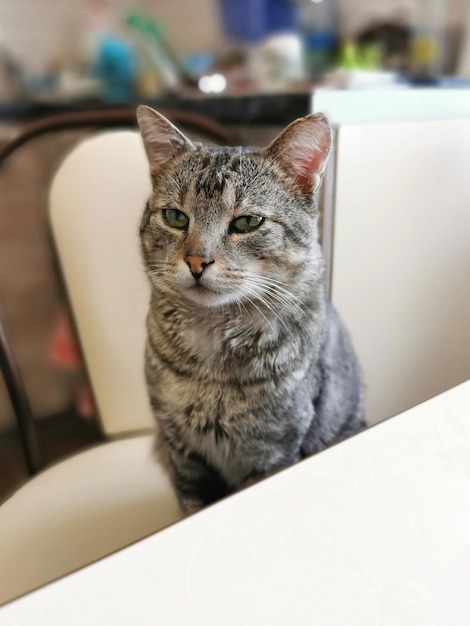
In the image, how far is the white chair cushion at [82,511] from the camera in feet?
1.64

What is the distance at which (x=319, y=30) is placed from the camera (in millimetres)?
→ 1197

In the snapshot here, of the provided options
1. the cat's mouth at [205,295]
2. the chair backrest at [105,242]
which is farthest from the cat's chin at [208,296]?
the chair backrest at [105,242]

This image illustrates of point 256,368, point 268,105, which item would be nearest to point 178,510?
point 256,368

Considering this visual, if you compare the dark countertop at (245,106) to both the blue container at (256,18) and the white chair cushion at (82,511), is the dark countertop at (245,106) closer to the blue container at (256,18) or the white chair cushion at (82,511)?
the blue container at (256,18)

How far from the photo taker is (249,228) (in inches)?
20.3

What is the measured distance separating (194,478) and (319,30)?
3.40 feet

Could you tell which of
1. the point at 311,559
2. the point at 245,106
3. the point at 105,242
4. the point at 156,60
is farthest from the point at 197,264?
the point at 156,60

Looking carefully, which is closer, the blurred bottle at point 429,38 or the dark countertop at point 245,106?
the dark countertop at point 245,106

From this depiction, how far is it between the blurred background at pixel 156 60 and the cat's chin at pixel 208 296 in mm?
532

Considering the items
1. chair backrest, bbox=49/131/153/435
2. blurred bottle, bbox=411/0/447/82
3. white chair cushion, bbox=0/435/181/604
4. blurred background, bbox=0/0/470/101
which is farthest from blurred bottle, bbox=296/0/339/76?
white chair cushion, bbox=0/435/181/604

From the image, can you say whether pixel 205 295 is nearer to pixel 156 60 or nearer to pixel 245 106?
pixel 245 106

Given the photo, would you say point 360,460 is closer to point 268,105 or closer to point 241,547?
point 241,547

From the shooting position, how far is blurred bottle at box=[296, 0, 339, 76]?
117 cm

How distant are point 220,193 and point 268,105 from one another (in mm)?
388
